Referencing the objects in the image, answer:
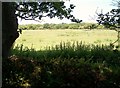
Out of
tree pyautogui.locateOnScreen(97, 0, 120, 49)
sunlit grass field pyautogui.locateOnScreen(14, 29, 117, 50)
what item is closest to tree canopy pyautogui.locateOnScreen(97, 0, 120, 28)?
tree pyautogui.locateOnScreen(97, 0, 120, 49)

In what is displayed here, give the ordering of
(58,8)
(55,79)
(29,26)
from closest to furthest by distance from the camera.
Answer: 1. (55,79)
2. (58,8)
3. (29,26)

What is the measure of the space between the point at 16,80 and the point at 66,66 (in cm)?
125

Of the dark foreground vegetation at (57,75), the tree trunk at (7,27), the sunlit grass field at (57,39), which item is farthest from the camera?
the sunlit grass field at (57,39)

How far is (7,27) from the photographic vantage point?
31.7ft

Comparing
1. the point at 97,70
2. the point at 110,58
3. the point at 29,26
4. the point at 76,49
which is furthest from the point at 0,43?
the point at 29,26

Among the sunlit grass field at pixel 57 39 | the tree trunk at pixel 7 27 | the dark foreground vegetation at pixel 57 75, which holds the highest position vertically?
the tree trunk at pixel 7 27

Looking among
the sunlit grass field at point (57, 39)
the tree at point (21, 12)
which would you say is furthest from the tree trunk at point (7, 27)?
the sunlit grass field at point (57, 39)

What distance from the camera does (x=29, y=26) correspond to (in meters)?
41.3

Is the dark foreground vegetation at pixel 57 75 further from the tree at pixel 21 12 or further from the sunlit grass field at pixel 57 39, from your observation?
the sunlit grass field at pixel 57 39

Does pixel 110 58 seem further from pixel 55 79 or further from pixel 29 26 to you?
pixel 29 26

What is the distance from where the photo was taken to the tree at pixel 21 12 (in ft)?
31.6

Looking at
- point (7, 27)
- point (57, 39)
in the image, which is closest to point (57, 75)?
point (7, 27)

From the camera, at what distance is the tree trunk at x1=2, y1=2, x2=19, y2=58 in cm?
962

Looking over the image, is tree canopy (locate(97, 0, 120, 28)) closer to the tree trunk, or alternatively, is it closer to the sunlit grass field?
the tree trunk
